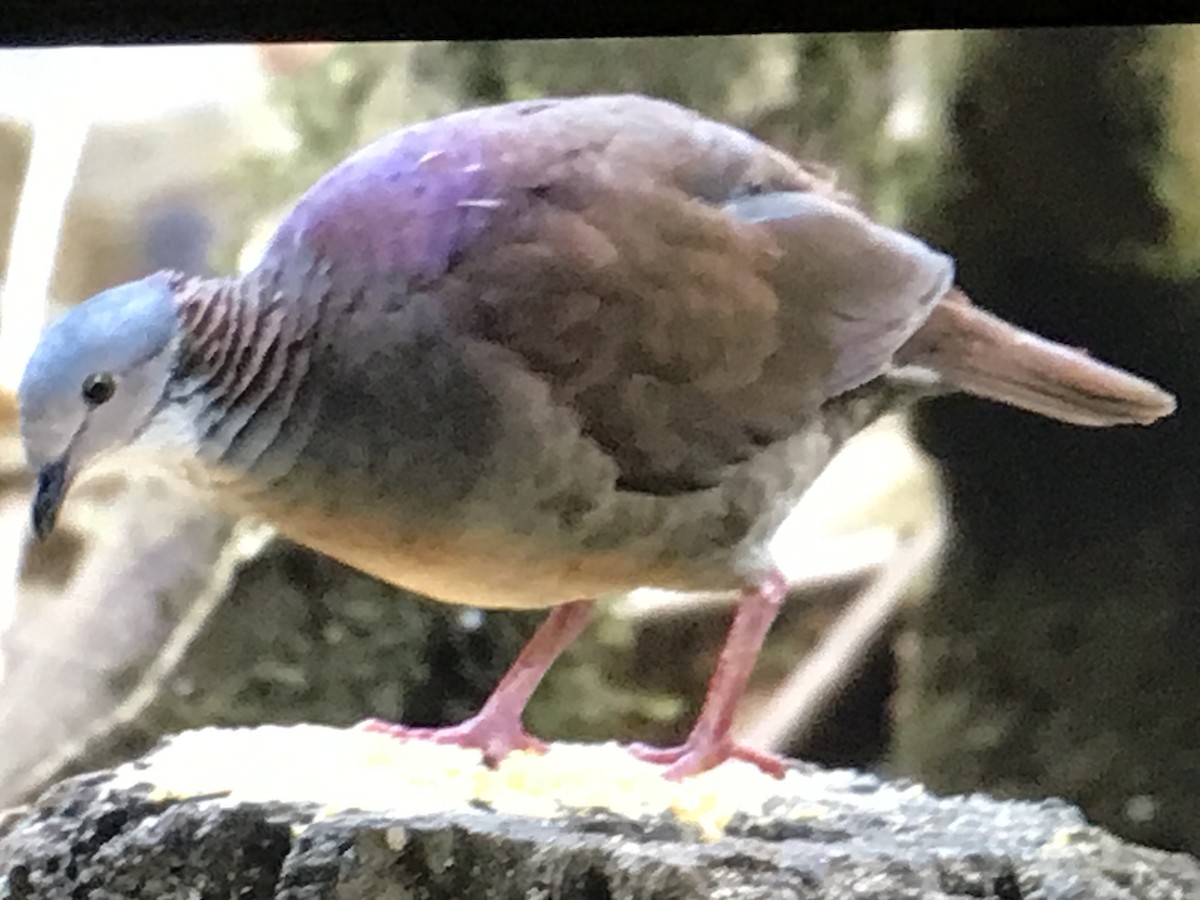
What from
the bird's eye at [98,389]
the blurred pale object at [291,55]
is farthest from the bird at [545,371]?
the blurred pale object at [291,55]

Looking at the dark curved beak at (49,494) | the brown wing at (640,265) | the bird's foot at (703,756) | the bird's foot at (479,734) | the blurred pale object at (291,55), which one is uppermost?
the blurred pale object at (291,55)

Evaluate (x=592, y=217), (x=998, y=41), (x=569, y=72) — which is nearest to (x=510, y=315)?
(x=592, y=217)

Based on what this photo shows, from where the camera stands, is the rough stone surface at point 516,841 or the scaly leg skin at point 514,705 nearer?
the rough stone surface at point 516,841

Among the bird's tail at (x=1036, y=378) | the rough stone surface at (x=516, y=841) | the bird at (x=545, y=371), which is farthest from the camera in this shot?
the bird's tail at (x=1036, y=378)

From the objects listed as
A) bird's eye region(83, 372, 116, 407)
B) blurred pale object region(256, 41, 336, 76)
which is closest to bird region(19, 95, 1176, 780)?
bird's eye region(83, 372, 116, 407)

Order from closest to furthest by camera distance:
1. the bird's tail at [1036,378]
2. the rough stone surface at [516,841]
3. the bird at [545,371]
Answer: the rough stone surface at [516,841] → the bird at [545,371] → the bird's tail at [1036,378]

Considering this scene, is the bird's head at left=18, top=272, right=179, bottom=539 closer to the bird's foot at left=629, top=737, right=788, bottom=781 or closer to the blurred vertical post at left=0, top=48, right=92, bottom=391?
the blurred vertical post at left=0, top=48, right=92, bottom=391

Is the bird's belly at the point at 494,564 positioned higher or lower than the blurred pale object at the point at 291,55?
lower

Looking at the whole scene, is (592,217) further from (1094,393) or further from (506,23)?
(1094,393)

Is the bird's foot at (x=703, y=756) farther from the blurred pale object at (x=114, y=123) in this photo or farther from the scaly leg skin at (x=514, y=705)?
the blurred pale object at (x=114, y=123)
